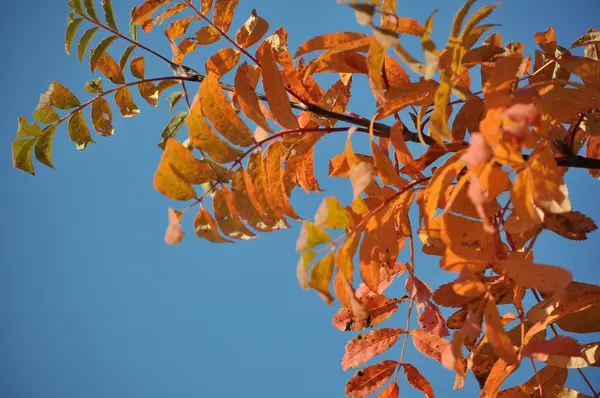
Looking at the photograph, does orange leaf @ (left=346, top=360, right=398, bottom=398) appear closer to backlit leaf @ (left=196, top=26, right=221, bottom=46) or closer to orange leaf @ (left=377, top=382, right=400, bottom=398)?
orange leaf @ (left=377, top=382, right=400, bottom=398)

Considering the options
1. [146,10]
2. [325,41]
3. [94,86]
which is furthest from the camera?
[94,86]

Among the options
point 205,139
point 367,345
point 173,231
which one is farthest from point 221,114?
point 367,345

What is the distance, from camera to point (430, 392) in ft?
2.47

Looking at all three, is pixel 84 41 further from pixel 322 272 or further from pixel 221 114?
pixel 322 272

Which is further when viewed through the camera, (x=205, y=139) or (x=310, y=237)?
(x=205, y=139)

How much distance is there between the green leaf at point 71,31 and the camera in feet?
2.57

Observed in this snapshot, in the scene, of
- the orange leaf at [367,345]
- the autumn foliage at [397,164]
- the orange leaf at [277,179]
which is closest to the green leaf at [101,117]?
the autumn foliage at [397,164]

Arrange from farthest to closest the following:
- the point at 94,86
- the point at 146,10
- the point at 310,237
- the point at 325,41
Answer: the point at 94,86
the point at 146,10
the point at 325,41
the point at 310,237

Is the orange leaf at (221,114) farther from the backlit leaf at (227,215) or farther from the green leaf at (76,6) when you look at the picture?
the green leaf at (76,6)

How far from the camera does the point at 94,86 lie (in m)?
0.80

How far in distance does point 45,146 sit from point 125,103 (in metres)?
0.12

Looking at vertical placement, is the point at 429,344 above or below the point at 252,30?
below

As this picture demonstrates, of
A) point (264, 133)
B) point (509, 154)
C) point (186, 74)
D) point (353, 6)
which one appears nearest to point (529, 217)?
point (509, 154)

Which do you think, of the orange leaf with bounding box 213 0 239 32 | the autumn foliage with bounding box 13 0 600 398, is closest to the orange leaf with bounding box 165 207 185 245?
the autumn foliage with bounding box 13 0 600 398
